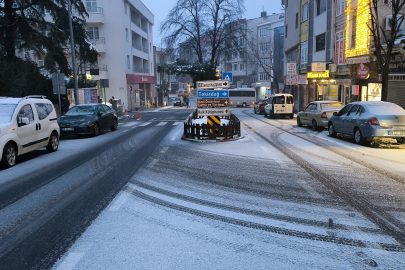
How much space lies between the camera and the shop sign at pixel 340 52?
88.3 ft

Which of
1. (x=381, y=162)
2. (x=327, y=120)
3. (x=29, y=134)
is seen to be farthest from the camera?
(x=327, y=120)

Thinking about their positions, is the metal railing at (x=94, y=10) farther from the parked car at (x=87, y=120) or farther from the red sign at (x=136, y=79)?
the parked car at (x=87, y=120)

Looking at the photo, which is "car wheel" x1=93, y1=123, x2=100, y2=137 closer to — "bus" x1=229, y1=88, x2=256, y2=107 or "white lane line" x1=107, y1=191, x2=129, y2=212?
"white lane line" x1=107, y1=191, x2=129, y2=212

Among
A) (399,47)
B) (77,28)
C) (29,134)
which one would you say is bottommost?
(29,134)

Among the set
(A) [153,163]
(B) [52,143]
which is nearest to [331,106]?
(A) [153,163]

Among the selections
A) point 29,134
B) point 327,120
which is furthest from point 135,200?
point 327,120

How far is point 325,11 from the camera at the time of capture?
3070 centimetres

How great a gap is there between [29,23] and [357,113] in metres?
20.5

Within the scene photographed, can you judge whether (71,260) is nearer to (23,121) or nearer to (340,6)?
(23,121)

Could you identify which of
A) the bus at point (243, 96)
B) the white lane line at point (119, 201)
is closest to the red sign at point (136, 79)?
the bus at point (243, 96)

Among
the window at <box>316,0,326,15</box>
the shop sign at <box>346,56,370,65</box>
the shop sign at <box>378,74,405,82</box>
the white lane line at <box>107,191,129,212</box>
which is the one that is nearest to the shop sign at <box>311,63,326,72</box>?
the shop sign at <box>346,56,370,65</box>

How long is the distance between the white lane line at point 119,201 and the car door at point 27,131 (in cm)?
545

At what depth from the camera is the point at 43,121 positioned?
12258 millimetres

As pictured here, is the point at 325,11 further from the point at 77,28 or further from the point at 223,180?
the point at 223,180
